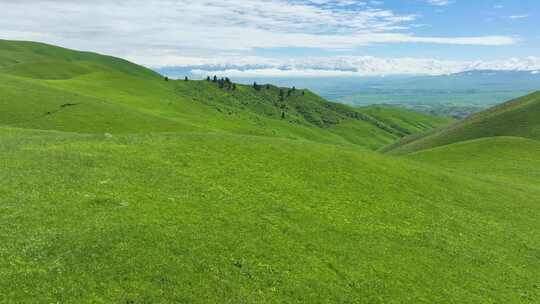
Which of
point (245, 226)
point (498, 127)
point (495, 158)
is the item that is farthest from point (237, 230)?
point (498, 127)

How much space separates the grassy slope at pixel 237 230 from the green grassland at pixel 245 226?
4.1 inches

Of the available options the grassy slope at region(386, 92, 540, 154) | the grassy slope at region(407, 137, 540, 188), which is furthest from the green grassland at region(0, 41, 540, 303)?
the grassy slope at region(386, 92, 540, 154)

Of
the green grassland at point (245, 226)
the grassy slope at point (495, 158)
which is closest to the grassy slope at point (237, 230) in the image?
the green grassland at point (245, 226)

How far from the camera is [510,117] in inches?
4510

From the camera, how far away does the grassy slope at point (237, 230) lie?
2056 cm

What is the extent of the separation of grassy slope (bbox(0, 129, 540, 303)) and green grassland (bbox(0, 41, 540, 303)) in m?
0.10

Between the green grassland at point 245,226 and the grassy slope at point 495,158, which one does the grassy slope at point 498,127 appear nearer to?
the grassy slope at point 495,158

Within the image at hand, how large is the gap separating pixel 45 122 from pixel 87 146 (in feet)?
129

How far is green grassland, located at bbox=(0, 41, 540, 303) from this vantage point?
2062 centimetres

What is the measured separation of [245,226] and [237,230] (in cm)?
95

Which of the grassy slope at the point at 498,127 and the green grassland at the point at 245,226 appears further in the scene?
the grassy slope at the point at 498,127

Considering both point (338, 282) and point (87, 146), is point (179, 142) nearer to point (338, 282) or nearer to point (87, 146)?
point (87, 146)

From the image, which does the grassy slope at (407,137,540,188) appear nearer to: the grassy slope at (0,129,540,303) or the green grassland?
the green grassland

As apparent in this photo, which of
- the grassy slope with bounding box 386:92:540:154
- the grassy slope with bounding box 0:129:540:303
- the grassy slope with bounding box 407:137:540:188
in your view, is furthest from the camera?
the grassy slope with bounding box 386:92:540:154
